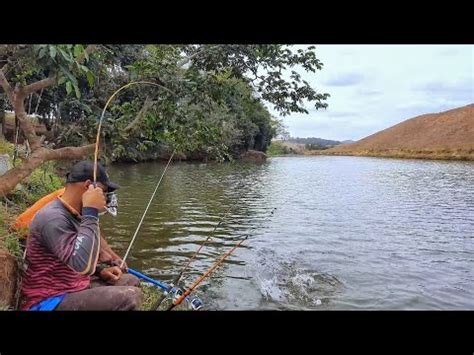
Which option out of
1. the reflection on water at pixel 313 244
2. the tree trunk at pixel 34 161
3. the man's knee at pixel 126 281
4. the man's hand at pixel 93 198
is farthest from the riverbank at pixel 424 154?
the man's hand at pixel 93 198

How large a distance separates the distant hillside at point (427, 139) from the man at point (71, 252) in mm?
38864

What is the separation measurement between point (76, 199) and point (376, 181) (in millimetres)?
20572

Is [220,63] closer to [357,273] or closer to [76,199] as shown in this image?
[357,273]

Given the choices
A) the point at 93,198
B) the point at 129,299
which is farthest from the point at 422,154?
the point at 93,198

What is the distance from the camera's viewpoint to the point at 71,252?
2.82m

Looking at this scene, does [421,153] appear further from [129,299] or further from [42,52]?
[42,52]

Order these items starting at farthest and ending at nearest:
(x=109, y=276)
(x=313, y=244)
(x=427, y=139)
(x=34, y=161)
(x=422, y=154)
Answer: (x=427, y=139), (x=422, y=154), (x=313, y=244), (x=34, y=161), (x=109, y=276)

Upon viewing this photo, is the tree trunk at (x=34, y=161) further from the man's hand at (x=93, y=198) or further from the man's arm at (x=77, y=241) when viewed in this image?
the man's hand at (x=93, y=198)

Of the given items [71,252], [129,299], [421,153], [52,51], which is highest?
[52,51]

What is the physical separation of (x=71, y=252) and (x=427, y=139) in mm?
50202

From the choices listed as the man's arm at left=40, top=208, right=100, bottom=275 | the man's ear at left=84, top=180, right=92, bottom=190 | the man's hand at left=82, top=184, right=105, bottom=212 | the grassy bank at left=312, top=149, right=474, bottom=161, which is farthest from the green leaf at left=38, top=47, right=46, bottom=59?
the grassy bank at left=312, top=149, right=474, bottom=161

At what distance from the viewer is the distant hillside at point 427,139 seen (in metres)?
40.9

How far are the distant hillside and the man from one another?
128 feet

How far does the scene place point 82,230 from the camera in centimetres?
279
